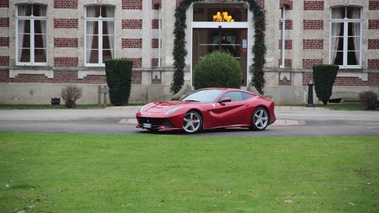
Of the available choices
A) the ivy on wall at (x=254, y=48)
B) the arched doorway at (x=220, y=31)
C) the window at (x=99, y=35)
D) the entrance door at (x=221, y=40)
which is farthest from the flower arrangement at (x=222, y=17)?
the window at (x=99, y=35)

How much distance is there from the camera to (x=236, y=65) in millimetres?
29234

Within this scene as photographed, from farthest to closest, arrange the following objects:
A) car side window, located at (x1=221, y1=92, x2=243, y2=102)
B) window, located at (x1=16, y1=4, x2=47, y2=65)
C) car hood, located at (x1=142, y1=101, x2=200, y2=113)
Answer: window, located at (x1=16, y1=4, x2=47, y2=65), car side window, located at (x1=221, y1=92, x2=243, y2=102), car hood, located at (x1=142, y1=101, x2=200, y2=113)

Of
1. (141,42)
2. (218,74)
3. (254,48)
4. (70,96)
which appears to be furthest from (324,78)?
(70,96)

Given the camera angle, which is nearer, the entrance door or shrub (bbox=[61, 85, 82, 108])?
shrub (bbox=[61, 85, 82, 108])

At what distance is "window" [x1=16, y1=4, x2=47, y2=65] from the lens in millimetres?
35188

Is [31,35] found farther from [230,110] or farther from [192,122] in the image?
[192,122]

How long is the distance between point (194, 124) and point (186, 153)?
509 cm

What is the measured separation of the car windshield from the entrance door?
509 inches

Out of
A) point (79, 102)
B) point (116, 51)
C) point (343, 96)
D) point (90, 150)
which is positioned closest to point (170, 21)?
point (116, 51)

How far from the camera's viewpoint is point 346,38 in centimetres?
3550

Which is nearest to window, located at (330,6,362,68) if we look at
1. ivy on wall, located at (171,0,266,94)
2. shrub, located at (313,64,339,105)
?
shrub, located at (313,64,339,105)

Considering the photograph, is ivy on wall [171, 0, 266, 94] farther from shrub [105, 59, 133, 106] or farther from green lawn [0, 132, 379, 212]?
green lawn [0, 132, 379, 212]

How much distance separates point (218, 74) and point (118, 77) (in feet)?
20.3

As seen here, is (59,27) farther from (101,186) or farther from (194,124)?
(101,186)
